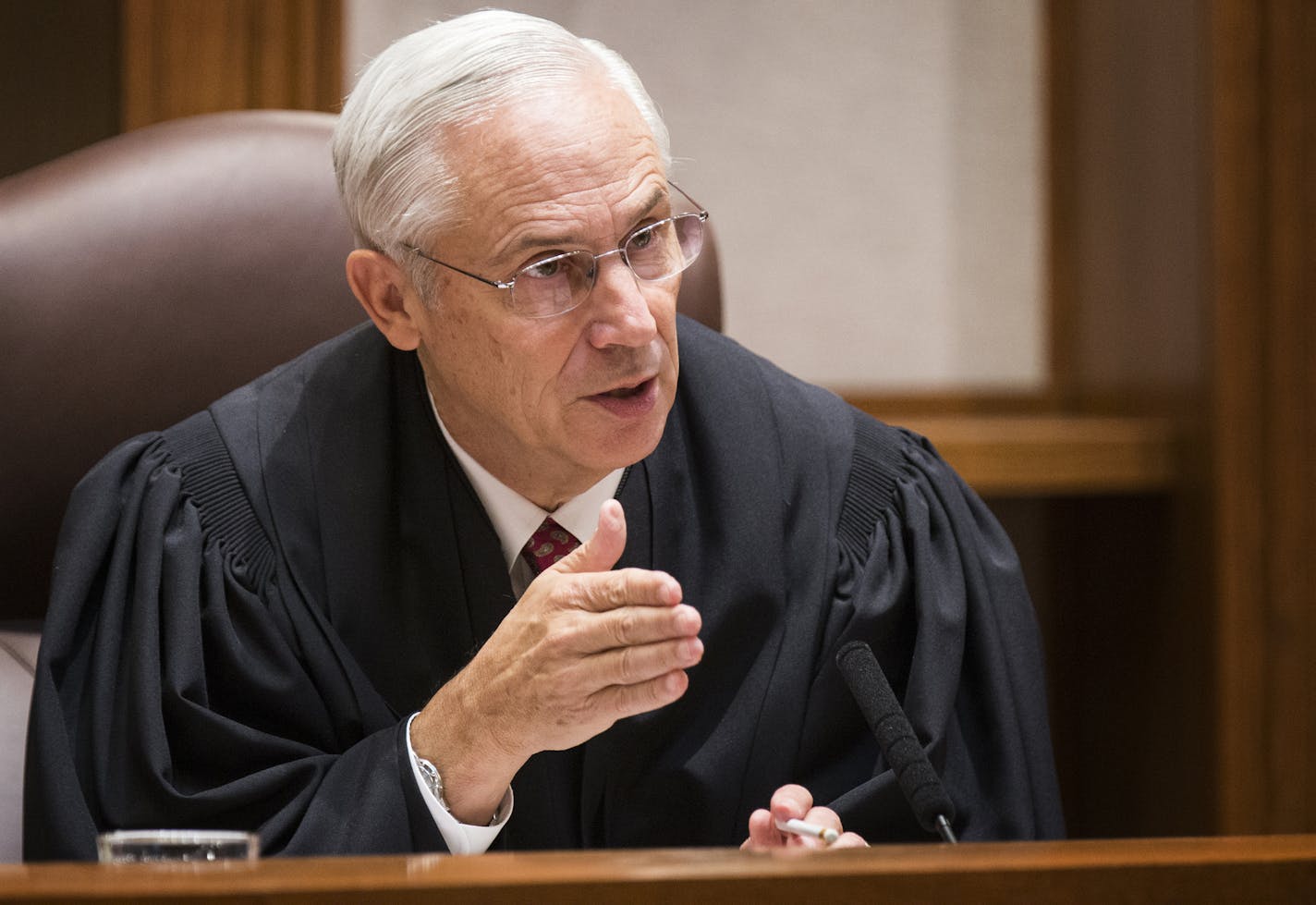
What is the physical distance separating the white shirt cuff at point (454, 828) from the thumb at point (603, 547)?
0.25m

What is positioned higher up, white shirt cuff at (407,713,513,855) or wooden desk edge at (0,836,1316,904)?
wooden desk edge at (0,836,1316,904)

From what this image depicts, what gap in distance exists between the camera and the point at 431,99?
1533mm

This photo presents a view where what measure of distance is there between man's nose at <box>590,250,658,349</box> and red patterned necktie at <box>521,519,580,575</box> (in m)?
0.24

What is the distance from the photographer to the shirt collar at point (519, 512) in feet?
5.40

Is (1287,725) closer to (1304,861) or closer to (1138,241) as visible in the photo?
(1138,241)

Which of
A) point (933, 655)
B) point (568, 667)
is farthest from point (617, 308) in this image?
point (933, 655)

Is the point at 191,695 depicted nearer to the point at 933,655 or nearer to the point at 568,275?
the point at 568,275

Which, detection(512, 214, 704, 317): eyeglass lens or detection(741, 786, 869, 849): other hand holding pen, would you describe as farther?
detection(512, 214, 704, 317): eyeglass lens

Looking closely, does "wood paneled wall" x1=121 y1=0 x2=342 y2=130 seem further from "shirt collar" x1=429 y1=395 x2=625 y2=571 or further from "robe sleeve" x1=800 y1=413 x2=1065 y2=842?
"robe sleeve" x1=800 y1=413 x2=1065 y2=842

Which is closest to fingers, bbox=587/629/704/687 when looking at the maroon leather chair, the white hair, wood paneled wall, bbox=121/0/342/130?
the white hair

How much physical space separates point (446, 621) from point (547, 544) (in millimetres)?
138

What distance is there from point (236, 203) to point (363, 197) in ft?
1.34

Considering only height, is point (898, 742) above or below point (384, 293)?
below

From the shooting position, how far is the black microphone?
1.17 meters
